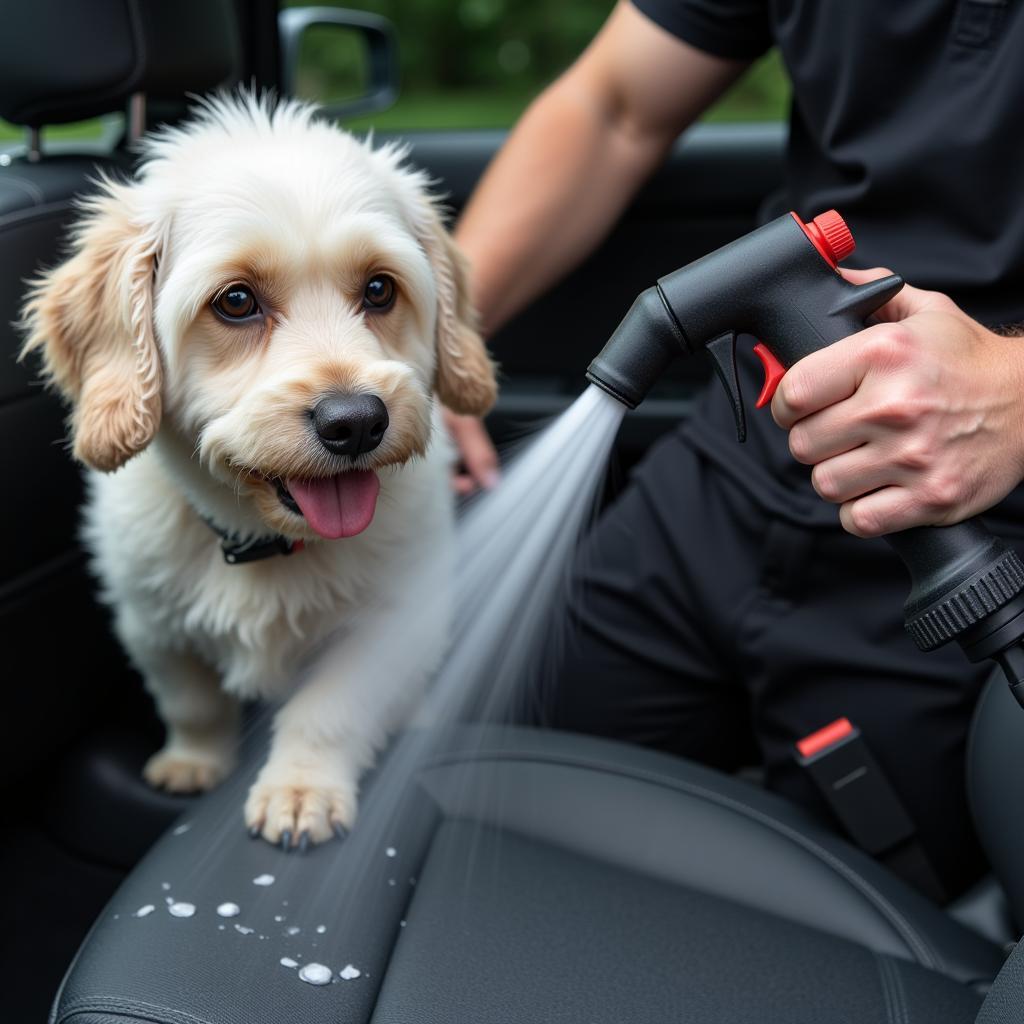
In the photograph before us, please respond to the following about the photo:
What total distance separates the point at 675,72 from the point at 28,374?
4.16 feet

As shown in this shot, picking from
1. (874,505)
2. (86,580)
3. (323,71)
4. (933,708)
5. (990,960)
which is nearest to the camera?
(874,505)

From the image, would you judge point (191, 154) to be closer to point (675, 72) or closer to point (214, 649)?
point (214, 649)

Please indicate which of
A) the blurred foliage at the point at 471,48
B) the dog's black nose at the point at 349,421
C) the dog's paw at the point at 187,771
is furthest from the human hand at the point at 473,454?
the blurred foliage at the point at 471,48

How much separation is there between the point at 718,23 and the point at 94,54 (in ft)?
3.48

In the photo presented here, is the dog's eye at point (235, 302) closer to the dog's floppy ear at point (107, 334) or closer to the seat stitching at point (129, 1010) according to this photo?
the dog's floppy ear at point (107, 334)

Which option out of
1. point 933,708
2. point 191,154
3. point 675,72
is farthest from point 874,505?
point 675,72

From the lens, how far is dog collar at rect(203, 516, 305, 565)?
169cm

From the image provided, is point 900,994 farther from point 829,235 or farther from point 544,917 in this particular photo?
point 829,235

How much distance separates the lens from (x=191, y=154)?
1632 mm

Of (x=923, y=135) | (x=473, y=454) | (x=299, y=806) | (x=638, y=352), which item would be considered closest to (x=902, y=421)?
(x=638, y=352)

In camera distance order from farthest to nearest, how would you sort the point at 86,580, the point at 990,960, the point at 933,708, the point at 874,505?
the point at 86,580 < the point at 933,708 < the point at 990,960 < the point at 874,505

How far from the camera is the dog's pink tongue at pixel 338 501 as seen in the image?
4.97 ft

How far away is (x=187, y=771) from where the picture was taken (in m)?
2.08

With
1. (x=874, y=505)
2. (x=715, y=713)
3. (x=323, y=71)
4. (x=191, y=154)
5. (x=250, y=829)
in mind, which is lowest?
→ (x=323, y=71)
